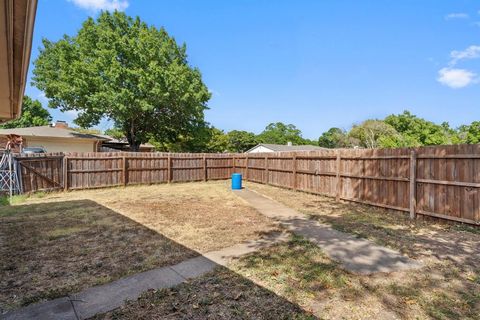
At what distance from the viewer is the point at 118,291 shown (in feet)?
9.75

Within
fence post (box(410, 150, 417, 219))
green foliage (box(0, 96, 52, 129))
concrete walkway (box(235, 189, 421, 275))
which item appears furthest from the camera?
green foliage (box(0, 96, 52, 129))

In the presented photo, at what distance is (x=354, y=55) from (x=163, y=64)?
41.5ft

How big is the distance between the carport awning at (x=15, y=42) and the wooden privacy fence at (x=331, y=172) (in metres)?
7.31

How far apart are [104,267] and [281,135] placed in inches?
2632

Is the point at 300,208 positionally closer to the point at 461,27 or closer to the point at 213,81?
the point at 461,27

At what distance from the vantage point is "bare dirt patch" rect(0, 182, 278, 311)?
334 cm

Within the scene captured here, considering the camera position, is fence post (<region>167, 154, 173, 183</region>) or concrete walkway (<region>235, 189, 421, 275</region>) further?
fence post (<region>167, 154, 173, 183</region>)

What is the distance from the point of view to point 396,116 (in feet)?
117

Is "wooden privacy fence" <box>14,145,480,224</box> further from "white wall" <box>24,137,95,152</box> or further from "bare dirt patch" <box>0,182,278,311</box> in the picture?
"white wall" <box>24,137,95,152</box>

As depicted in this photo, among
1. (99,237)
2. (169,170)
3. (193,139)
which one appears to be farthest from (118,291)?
(193,139)

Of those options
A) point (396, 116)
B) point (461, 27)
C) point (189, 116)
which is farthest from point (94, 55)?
point (396, 116)

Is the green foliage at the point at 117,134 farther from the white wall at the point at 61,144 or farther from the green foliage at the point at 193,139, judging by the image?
the green foliage at the point at 193,139

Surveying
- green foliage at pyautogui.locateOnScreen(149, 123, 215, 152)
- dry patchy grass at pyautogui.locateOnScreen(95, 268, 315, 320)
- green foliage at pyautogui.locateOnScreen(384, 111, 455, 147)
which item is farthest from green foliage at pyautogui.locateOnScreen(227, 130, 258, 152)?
dry patchy grass at pyautogui.locateOnScreen(95, 268, 315, 320)

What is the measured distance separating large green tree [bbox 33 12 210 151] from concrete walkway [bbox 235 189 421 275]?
1422 cm
